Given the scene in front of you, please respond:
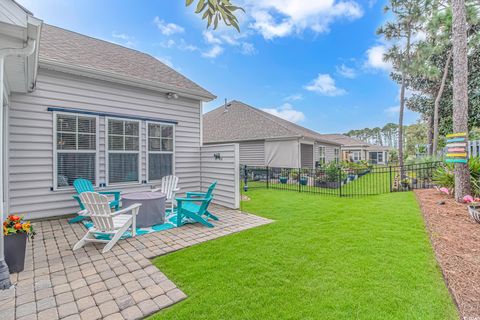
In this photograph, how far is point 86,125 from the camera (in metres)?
5.61

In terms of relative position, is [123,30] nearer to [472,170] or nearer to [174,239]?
[174,239]

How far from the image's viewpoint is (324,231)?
445 centimetres

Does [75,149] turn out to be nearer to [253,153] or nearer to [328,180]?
[328,180]

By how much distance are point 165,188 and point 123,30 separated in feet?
20.9

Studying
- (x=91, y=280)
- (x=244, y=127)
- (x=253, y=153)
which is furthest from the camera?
(x=244, y=127)

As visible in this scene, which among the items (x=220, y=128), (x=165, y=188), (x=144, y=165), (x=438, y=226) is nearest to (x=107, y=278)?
(x=165, y=188)

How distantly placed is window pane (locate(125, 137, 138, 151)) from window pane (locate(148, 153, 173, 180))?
0.47m

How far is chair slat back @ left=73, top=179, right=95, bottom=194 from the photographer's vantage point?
5012 millimetres

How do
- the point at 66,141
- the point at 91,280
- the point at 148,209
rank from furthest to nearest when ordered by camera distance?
1. the point at 66,141
2. the point at 148,209
3. the point at 91,280

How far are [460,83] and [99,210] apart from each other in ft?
28.7

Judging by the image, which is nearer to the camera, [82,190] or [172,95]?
[82,190]

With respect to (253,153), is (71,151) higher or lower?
lower

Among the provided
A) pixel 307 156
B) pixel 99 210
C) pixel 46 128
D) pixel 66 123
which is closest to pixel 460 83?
pixel 99 210

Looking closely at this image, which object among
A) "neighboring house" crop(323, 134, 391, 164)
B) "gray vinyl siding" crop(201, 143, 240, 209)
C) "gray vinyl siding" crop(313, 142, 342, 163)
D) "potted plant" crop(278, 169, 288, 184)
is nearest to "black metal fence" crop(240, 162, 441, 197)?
"potted plant" crop(278, 169, 288, 184)
